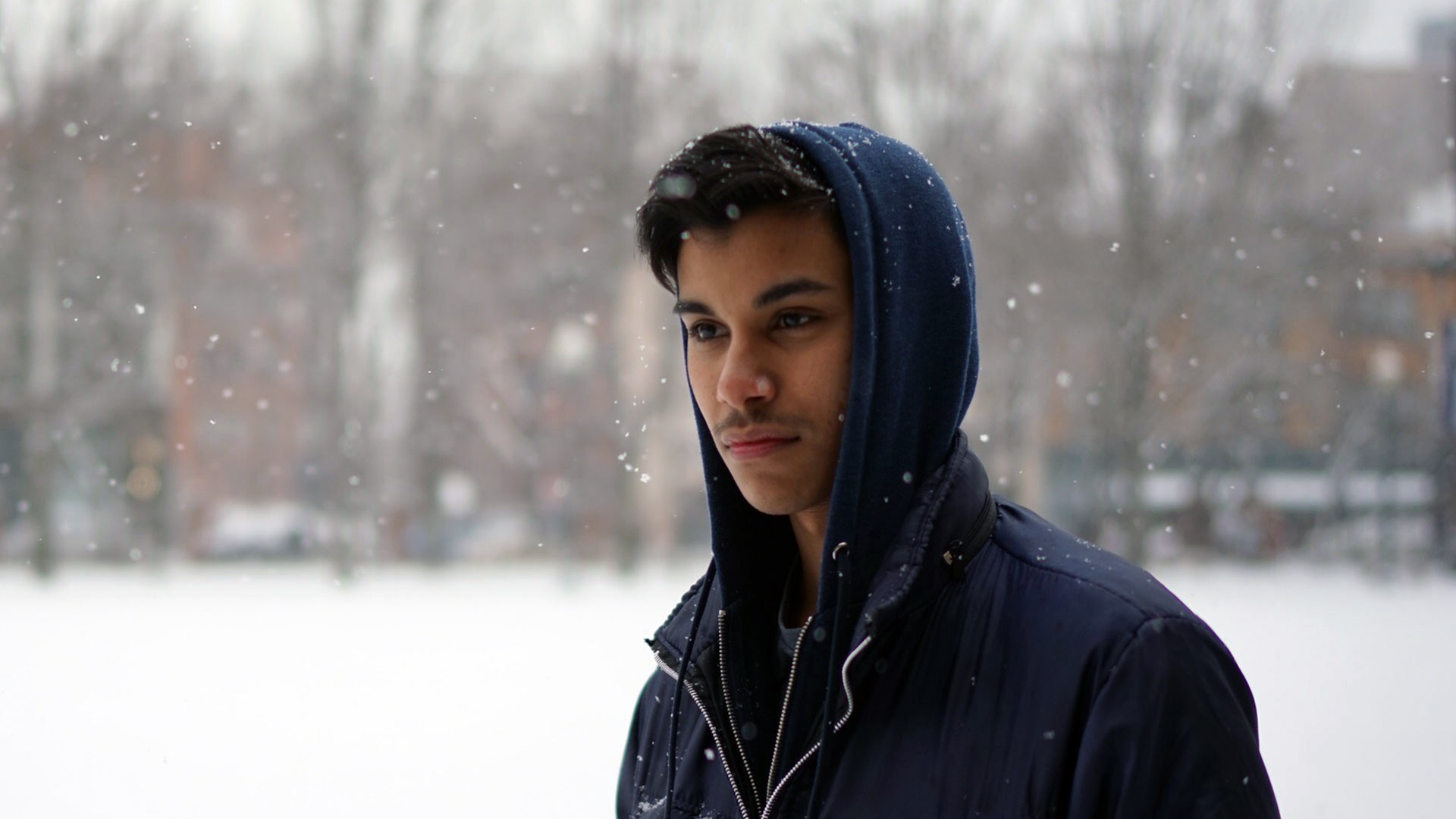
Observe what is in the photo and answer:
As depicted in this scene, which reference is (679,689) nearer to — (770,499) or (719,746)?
(719,746)

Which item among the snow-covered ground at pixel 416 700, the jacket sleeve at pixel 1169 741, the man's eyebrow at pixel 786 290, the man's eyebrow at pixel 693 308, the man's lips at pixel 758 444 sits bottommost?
the snow-covered ground at pixel 416 700

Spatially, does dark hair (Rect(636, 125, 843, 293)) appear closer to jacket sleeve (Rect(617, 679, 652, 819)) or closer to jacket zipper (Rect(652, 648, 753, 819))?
jacket zipper (Rect(652, 648, 753, 819))

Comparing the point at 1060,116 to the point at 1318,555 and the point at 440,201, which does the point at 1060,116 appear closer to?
the point at 440,201

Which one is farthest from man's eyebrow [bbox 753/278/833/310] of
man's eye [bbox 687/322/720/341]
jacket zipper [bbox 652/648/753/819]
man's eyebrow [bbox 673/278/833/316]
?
jacket zipper [bbox 652/648/753/819]

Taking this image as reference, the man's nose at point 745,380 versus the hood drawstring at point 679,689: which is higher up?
the man's nose at point 745,380

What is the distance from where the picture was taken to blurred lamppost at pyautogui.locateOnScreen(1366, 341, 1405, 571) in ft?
68.2

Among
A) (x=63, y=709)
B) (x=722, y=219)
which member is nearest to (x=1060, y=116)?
(x=63, y=709)

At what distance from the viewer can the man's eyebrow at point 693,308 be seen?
1.65 metres

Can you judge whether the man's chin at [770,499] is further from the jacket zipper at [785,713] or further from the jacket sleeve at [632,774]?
the jacket sleeve at [632,774]

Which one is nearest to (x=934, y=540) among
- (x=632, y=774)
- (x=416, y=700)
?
(x=632, y=774)

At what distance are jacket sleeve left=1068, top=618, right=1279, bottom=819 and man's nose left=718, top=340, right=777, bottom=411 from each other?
1.64ft

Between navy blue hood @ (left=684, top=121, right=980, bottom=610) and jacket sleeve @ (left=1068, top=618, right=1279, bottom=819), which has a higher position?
navy blue hood @ (left=684, top=121, right=980, bottom=610)

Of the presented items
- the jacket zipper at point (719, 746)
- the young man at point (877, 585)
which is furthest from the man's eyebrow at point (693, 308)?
the jacket zipper at point (719, 746)

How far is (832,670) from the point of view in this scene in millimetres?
1502
